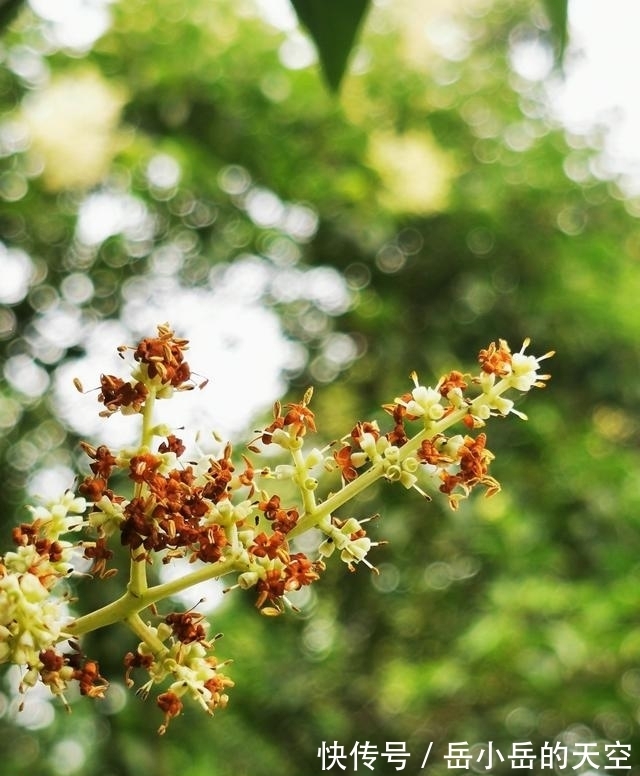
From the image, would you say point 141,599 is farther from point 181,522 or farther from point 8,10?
point 8,10

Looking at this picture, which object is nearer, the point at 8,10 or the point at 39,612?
the point at 39,612

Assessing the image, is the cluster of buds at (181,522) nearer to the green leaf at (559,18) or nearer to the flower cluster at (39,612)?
the flower cluster at (39,612)

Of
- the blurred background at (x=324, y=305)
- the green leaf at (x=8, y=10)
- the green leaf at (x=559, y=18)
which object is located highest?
the green leaf at (x=8, y=10)

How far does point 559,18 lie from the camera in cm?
60

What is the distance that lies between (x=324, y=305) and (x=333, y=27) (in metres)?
2.08

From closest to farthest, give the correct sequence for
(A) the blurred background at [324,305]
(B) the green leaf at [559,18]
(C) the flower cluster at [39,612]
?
(C) the flower cluster at [39,612] → (B) the green leaf at [559,18] → (A) the blurred background at [324,305]

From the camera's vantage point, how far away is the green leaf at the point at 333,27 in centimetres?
62

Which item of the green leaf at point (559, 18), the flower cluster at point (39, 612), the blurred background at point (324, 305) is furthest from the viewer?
the blurred background at point (324, 305)

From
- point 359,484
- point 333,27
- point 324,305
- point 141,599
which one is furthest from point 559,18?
point 324,305

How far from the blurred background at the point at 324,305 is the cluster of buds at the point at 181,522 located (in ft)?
5.38

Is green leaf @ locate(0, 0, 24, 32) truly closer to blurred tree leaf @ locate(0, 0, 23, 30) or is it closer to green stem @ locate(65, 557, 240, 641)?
blurred tree leaf @ locate(0, 0, 23, 30)

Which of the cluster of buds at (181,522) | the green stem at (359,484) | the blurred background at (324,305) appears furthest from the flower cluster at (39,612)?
the blurred background at (324,305)

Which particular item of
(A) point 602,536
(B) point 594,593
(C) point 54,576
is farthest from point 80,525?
(A) point 602,536

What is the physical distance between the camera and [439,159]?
2.84 m
